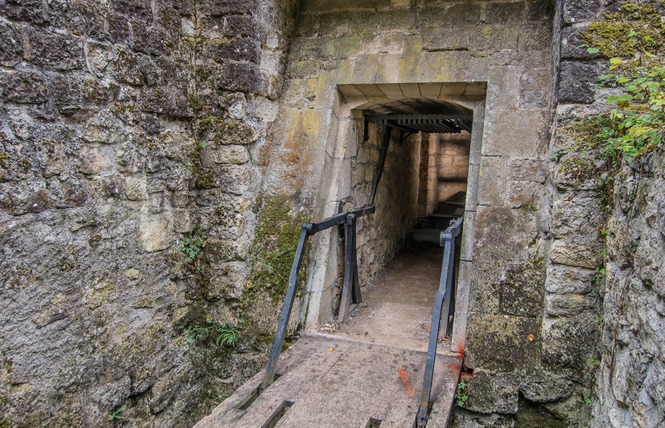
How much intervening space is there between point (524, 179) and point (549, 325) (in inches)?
35.3

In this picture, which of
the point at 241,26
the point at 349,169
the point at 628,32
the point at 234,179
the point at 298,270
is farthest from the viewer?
the point at 349,169

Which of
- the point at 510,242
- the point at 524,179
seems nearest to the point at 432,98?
the point at 524,179

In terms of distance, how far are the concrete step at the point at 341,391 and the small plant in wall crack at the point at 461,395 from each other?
0.11m

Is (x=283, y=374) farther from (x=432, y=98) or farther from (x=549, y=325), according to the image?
(x=432, y=98)

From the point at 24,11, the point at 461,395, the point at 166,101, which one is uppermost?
the point at 24,11

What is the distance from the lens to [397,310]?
3.99 metres

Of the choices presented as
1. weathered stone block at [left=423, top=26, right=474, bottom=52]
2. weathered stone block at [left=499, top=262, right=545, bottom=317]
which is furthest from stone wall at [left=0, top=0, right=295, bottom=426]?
weathered stone block at [left=499, top=262, right=545, bottom=317]

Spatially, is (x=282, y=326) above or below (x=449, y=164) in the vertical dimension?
below

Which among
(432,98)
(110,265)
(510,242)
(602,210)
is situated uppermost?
(432,98)

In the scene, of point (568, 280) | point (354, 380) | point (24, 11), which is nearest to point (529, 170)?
point (568, 280)

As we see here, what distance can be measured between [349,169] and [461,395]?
184 centimetres

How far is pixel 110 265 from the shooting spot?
258cm

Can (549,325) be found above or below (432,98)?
below

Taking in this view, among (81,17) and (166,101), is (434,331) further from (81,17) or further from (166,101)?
(81,17)
